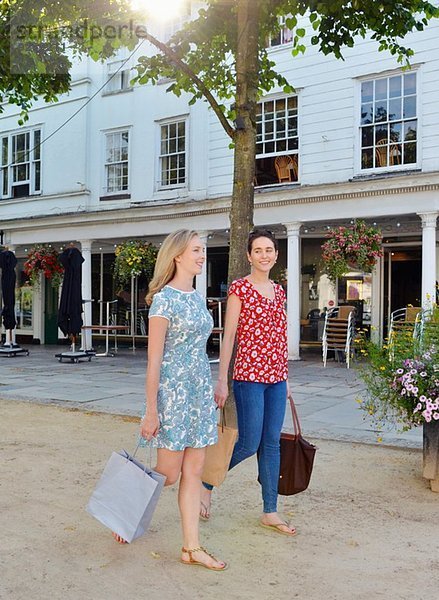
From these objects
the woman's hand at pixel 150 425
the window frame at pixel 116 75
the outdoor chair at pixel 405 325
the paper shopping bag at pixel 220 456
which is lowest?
the paper shopping bag at pixel 220 456

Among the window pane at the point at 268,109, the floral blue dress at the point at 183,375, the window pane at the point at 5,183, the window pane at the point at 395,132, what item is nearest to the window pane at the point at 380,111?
the window pane at the point at 395,132

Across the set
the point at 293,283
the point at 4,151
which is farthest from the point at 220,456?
the point at 4,151

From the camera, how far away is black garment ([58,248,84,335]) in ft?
45.7

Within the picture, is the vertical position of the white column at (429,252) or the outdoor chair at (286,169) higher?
the outdoor chair at (286,169)

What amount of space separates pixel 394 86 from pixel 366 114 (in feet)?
2.52

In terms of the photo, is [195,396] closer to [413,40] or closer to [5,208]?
[413,40]

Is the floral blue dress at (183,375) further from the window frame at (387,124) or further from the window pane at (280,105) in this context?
the window pane at (280,105)

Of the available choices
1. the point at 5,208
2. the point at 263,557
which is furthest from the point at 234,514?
the point at 5,208

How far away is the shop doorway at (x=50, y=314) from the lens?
21219 millimetres

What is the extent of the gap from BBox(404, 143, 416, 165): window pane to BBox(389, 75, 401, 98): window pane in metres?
1.13

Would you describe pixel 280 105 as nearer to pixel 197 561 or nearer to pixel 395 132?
pixel 395 132

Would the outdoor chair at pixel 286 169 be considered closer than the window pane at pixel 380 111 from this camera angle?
No

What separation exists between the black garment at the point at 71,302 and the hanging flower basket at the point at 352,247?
18.4ft

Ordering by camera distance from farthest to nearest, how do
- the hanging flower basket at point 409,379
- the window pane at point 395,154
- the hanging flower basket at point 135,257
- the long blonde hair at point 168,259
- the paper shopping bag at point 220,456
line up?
the hanging flower basket at point 135,257 < the window pane at point 395,154 < the hanging flower basket at point 409,379 < the paper shopping bag at point 220,456 < the long blonde hair at point 168,259
